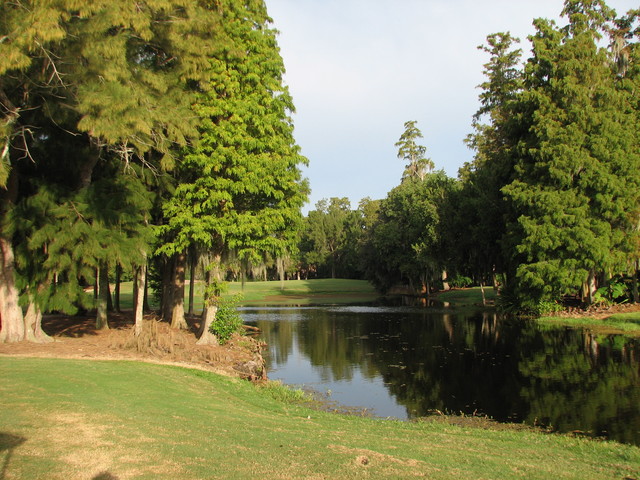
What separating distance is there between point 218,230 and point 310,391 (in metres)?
6.03

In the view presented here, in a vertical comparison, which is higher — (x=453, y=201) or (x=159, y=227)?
(x=453, y=201)

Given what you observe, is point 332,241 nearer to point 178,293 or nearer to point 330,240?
point 330,240

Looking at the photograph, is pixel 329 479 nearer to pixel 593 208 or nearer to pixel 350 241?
pixel 593 208

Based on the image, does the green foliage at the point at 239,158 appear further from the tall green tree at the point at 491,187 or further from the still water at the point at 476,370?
the tall green tree at the point at 491,187

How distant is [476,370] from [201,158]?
1183cm

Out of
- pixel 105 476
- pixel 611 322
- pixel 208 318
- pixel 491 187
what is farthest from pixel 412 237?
pixel 105 476

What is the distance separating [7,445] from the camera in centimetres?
590

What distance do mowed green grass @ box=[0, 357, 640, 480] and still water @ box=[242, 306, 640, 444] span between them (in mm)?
2627

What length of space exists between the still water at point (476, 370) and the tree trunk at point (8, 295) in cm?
834

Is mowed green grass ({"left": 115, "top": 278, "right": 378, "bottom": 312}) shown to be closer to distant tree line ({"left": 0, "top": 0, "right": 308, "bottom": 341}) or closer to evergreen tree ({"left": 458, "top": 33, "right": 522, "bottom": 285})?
evergreen tree ({"left": 458, "top": 33, "right": 522, "bottom": 285})

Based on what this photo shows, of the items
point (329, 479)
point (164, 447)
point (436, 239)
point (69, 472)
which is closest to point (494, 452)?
point (329, 479)

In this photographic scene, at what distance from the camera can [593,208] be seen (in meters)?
28.9

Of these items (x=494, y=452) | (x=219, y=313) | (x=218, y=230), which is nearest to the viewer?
(x=494, y=452)

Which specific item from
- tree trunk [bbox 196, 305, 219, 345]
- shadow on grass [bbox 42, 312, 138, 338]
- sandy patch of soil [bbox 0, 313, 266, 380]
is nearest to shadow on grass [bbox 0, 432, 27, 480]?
sandy patch of soil [bbox 0, 313, 266, 380]
